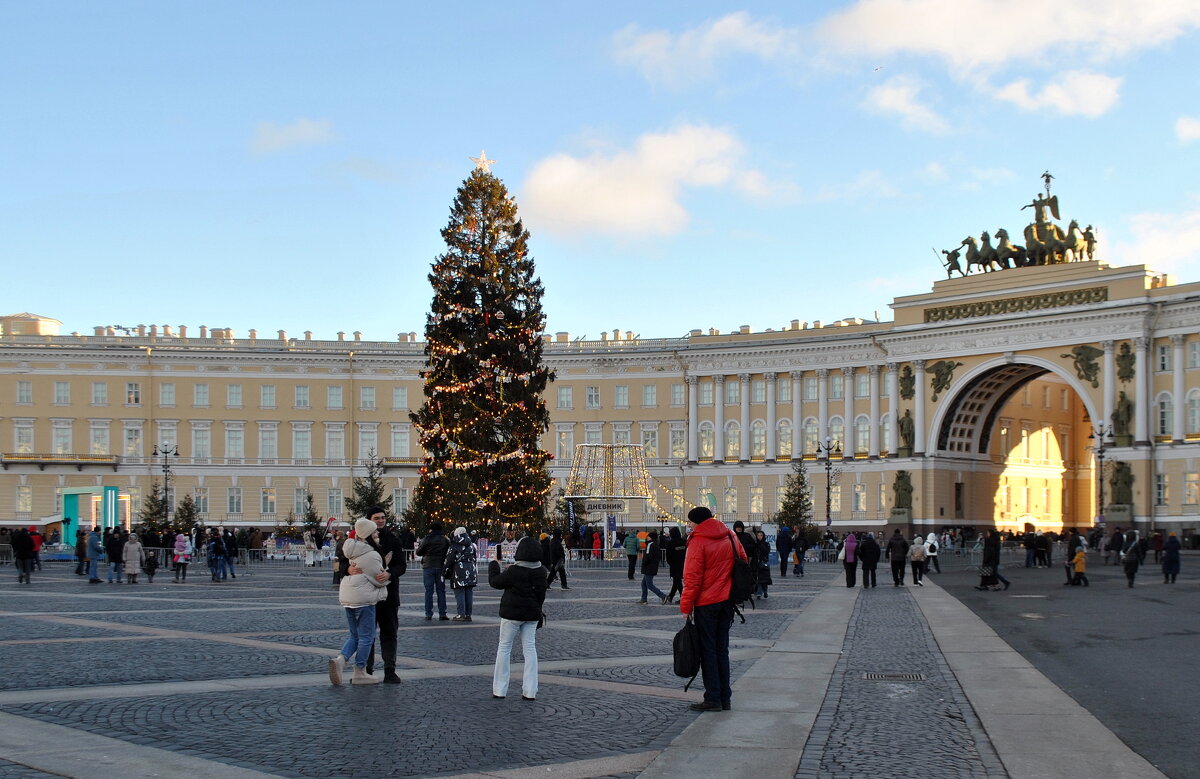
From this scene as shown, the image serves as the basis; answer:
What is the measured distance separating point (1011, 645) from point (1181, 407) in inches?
2269

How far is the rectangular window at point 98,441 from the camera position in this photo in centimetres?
8956

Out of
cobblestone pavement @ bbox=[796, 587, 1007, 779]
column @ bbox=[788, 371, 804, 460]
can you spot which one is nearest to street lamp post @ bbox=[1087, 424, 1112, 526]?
column @ bbox=[788, 371, 804, 460]

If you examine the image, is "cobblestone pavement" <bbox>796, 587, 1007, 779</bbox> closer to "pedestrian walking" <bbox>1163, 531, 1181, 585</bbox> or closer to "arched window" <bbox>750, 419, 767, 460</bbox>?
"pedestrian walking" <bbox>1163, 531, 1181, 585</bbox>

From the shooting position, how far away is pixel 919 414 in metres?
82.6

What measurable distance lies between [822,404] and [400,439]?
28224 millimetres

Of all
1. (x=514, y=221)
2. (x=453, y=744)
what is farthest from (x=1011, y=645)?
(x=514, y=221)

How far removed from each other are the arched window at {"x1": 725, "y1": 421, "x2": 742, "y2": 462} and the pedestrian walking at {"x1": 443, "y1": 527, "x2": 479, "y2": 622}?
68.2 metres

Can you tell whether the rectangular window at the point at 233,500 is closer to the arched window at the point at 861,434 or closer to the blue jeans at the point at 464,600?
the arched window at the point at 861,434

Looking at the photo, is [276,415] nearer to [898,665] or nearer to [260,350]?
[260,350]

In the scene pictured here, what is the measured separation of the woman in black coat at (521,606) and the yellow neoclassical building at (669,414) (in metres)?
68.6

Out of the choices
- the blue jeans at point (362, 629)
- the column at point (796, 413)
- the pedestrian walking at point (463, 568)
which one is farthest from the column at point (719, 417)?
the blue jeans at point (362, 629)

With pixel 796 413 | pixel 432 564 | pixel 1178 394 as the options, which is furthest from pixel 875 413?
pixel 432 564

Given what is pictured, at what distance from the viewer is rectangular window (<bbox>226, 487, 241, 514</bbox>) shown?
91.2 metres

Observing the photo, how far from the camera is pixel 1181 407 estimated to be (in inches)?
2827
